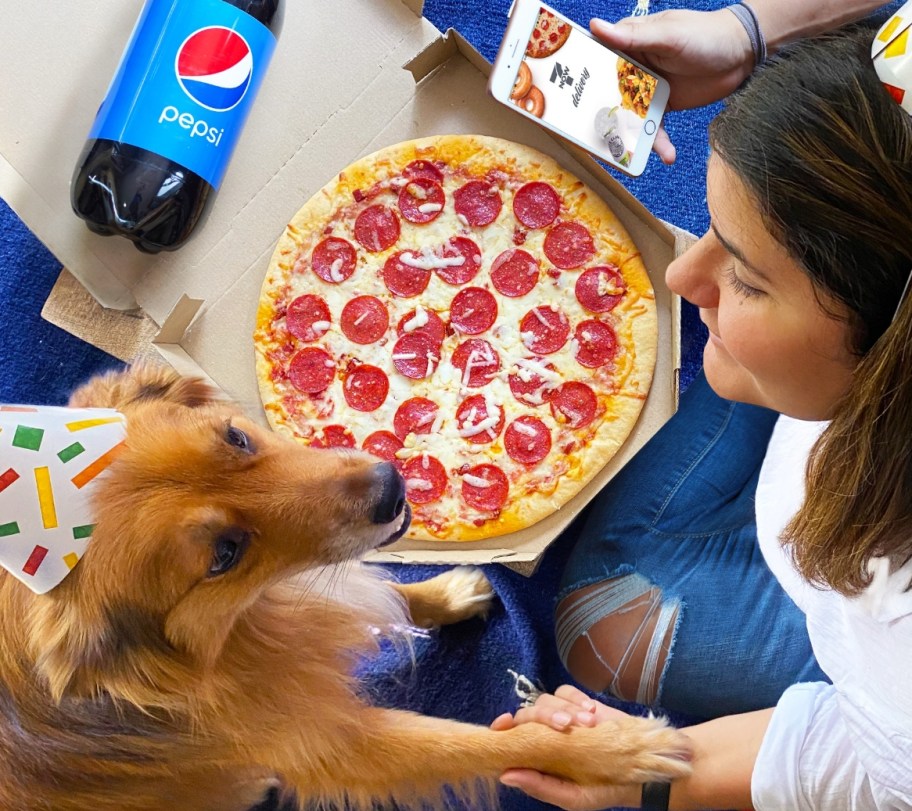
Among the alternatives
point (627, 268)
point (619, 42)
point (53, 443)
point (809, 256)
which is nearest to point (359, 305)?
point (627, 268)

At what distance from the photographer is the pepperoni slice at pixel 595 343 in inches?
77.0

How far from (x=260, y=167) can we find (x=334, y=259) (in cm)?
31

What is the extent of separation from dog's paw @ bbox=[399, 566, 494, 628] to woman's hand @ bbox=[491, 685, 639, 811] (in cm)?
51

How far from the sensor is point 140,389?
1.41 meters

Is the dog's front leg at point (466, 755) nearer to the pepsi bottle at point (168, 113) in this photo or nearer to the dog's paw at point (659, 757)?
the dog's paw at point (659, 757)

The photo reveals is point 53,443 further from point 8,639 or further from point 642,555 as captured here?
point 642,555

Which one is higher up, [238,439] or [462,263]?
[462,263]

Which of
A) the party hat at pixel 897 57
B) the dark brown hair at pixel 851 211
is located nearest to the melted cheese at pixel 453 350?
the dark brown hair at pixel 851 211

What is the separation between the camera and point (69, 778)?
126cm

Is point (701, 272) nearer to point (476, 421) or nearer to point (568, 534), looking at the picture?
point (476, 421)

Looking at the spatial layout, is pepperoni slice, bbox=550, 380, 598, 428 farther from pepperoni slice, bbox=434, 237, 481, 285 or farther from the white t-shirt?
the white t-shirt

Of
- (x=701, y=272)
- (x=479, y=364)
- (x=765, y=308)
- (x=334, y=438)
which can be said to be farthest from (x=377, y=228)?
(x=765, y=308)

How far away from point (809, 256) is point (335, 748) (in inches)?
47.4

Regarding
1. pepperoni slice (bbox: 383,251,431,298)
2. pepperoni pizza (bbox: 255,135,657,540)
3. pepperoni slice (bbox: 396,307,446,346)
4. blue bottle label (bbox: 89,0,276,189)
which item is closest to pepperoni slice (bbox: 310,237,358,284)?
pepperoni pizza (bbox: 255,135,657,540)
